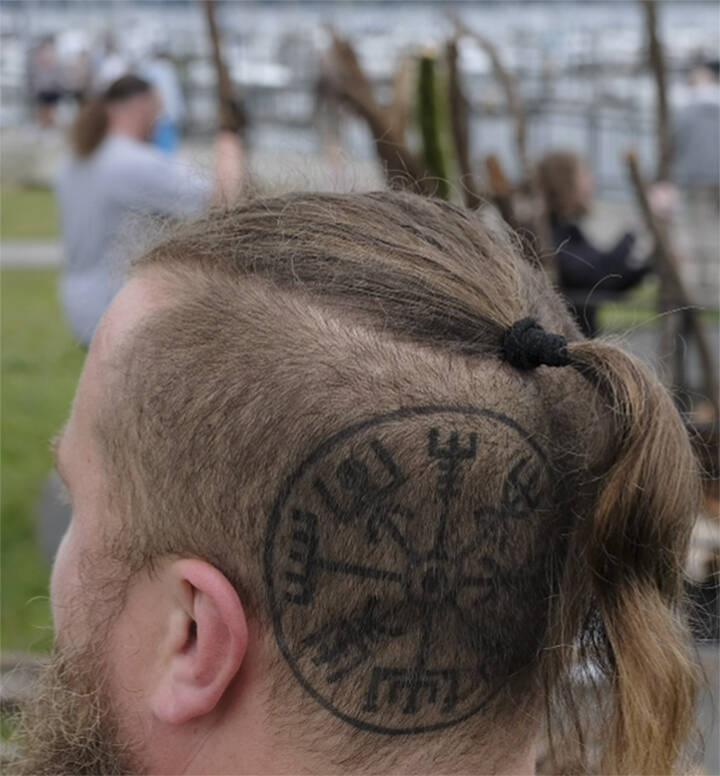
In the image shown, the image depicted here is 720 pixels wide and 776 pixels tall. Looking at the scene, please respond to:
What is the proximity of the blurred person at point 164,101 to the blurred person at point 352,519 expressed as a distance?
4735 mm

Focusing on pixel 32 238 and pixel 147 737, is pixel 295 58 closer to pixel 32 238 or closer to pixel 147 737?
pixel 32 238

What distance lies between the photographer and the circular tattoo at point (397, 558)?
1231 millimetres

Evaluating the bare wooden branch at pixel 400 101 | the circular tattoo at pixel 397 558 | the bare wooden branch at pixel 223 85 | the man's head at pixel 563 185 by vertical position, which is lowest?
the circular tattoo at pixel 397 558

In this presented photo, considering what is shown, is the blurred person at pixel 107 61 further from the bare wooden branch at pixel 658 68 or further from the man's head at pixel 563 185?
the bare wooden branch at pixel 658 68

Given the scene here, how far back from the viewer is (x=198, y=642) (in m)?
1.20

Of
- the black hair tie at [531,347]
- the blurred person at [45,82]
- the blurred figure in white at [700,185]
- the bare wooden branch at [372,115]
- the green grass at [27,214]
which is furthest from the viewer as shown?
the blurred person at [45,82]

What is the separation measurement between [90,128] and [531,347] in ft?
14.0

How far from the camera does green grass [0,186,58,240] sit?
12609 mm

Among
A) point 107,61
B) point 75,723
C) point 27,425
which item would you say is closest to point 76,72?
point 107,61

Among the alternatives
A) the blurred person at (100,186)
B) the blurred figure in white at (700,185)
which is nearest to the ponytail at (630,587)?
the blurred person at (100,186)

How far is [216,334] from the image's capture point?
49.1 inches

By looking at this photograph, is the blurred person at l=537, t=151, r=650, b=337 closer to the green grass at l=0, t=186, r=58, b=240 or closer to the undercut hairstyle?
the undercut hairstyle

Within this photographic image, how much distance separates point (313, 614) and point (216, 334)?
0.31 meters

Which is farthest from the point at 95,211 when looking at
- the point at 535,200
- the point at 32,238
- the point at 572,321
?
the point at 32,238
